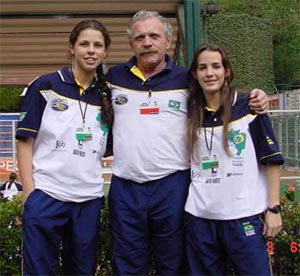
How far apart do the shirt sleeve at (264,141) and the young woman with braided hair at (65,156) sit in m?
0.78

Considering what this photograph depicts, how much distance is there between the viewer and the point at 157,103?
345 centimetres

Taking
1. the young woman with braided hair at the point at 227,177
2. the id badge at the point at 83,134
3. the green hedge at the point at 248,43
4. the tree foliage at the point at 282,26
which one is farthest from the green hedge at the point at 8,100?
the young woman with braided hair at the point at 227,177

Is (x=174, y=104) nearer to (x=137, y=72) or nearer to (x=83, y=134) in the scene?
(x=137, y=72)

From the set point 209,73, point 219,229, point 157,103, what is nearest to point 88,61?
point 157,103

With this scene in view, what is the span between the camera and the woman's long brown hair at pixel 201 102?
11.1 feet

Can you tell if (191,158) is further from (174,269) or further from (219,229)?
(174,269)

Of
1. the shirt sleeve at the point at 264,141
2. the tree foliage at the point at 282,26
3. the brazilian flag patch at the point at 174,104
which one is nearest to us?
the shirt sleeve at the point at 264,141

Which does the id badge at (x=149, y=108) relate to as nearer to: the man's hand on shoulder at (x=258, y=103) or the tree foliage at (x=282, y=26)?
the man's hand on shoulder at (x=258, y=103)

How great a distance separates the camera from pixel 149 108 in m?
3.44

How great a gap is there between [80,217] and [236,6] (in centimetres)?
3088

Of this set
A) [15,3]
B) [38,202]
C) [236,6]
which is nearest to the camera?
[38,202]

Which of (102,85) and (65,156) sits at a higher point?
(102,85)

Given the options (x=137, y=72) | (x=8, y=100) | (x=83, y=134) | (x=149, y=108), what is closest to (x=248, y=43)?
(x=8, y=100)

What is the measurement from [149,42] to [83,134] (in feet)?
1.97
